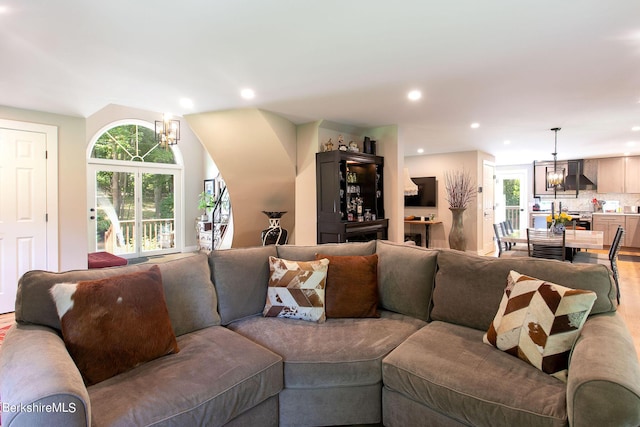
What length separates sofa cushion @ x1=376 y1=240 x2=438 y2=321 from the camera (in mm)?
2273

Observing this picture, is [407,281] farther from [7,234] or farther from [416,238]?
[416,238]

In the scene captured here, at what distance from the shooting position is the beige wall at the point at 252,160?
4480mm

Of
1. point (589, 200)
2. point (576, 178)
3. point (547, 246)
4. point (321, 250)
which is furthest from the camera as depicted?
point (589, 200)

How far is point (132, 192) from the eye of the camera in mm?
7398

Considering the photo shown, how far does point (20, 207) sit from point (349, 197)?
159 inches

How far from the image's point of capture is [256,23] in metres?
2.20

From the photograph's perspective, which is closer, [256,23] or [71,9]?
[71,9]

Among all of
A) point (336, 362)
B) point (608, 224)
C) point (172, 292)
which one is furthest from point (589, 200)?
point (172, 292)

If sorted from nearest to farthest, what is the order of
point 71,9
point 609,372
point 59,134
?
point 609,372 → point 71,9 → point 59,134

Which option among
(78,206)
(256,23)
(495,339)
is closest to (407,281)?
(495,339)

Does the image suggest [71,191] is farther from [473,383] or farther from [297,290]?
[473,383]

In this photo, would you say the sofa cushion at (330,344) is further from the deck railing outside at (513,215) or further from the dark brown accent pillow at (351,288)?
the deck railing outside at (513,215)

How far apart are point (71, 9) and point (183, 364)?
6.97ft

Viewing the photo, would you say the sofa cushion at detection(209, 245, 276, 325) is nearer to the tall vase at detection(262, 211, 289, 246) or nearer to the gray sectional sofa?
the gray sectional sofa
